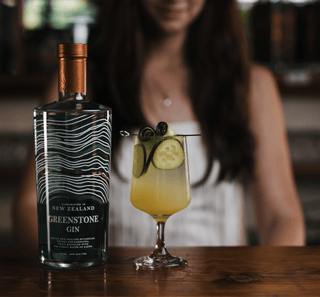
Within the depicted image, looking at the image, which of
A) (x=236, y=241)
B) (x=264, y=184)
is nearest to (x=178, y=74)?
(x=264, y=184)

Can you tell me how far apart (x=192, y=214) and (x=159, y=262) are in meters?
1.12

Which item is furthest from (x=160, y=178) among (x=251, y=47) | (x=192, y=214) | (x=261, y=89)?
(x=251, y=47)

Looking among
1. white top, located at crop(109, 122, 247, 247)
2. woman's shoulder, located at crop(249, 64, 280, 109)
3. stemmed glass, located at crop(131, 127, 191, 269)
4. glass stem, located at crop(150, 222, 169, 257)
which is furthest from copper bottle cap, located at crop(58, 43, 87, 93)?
woman's shoulder, located at crop(249, 64, 280, 109)

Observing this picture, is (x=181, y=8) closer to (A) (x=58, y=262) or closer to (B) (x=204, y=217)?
(B) (x=204, y=217)

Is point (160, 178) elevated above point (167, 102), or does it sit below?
below

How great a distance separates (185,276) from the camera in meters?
0.59

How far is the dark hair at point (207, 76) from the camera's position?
1.77m

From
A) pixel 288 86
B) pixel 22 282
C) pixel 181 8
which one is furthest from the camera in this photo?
pixel 288 86

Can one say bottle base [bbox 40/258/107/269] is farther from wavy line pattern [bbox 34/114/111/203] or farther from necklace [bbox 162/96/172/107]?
necklace [bbox 162/96/172/107]

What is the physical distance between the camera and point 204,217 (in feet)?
5.78

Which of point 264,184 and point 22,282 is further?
point 264,184

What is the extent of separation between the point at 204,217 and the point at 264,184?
250 mm

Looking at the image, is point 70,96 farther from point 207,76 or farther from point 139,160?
point 207,76

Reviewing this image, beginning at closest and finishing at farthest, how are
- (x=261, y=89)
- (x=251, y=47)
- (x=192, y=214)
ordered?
(x=192, y=214), (x=261, y=89), (x=251, y=47)
